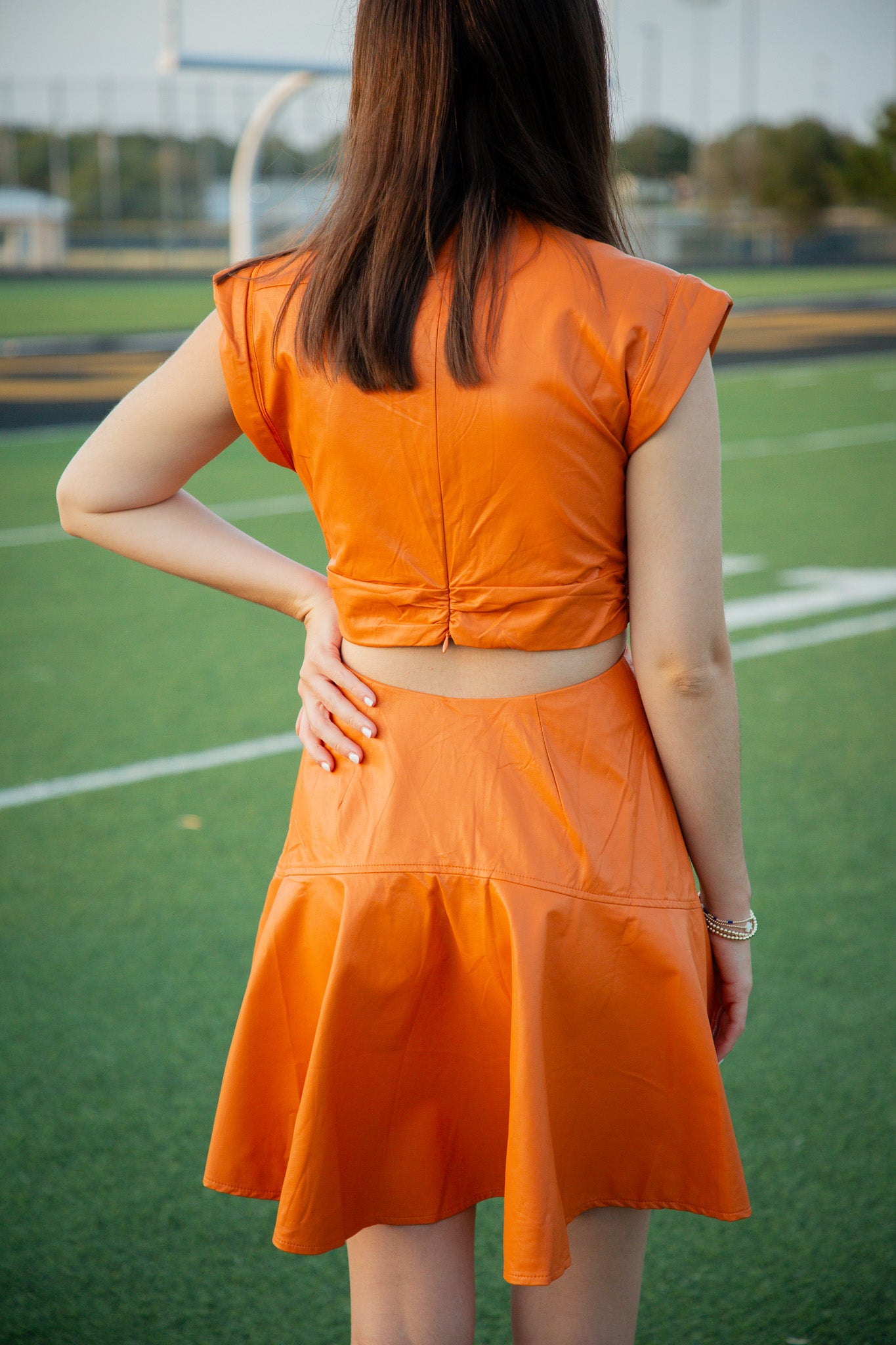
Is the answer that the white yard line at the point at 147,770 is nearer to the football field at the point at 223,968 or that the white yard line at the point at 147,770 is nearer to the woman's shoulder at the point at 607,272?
the football field at the point at 223,968

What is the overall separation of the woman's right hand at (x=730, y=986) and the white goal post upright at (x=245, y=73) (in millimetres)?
15867

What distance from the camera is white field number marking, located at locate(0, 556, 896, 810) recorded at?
4.79 m

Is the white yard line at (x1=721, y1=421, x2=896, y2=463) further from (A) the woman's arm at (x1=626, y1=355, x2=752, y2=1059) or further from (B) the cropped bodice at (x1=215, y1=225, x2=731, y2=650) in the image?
(B) the cropped bodice at (x1=215, y1=225, x2=731, y2=650)

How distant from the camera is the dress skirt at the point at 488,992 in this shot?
4.51 ft

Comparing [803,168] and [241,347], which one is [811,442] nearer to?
[241,347]

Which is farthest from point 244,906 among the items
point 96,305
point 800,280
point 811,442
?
point 800,280

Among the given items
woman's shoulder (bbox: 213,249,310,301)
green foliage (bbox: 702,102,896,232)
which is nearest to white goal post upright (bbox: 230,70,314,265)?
woman's shoulder (bbox: 213,249,310,301)

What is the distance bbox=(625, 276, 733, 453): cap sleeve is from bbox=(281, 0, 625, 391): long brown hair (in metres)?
0.14

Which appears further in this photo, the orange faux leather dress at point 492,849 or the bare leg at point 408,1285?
the bare leg at point 408,1285

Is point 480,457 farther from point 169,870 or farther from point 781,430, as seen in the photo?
point 781,430

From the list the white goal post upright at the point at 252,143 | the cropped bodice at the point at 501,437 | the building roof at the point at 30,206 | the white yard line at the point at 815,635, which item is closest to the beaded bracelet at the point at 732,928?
the cropped bodice at the point at 501,437

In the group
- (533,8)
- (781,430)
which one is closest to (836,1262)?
(533,8)

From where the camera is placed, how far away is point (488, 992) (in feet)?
4.65

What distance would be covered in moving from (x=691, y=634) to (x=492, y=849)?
0.32m
